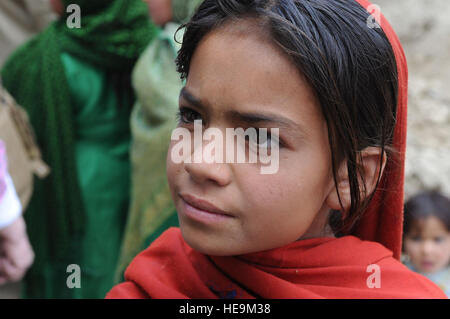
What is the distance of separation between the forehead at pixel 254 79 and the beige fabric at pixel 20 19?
11.7ft

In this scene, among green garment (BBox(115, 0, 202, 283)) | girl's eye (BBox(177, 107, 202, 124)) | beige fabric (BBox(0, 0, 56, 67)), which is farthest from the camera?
beige fabric (BBox(0, 0, 56, 67))

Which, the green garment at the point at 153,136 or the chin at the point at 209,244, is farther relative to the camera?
the green garment at the point at 153,136

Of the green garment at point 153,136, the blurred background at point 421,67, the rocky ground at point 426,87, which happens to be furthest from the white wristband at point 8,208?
the rocky ground at point 426,87

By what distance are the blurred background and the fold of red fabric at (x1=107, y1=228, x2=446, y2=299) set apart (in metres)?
2.28

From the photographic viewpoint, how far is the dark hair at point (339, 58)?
3.36 ft

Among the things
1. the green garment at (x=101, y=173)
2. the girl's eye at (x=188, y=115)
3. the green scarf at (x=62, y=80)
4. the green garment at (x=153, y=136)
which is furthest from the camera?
the green garment at (x=101, y=173)

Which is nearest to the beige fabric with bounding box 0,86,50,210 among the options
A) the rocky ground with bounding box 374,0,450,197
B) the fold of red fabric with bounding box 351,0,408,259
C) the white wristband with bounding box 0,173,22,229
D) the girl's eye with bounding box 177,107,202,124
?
the white wristband with bounding box 0,173,22,229

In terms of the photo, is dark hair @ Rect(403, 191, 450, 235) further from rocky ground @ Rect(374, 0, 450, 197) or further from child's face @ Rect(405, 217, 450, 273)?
rocky ground @ Rect(374, 0, 450, 197)

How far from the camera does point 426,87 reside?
14.1ft

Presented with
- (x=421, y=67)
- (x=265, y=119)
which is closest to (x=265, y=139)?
(x=265, y=119)

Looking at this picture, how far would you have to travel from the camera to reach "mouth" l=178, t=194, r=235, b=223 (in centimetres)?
101

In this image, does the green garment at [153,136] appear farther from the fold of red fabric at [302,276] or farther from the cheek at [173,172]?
the cheek at [173,172]

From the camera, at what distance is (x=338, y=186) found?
1.13m

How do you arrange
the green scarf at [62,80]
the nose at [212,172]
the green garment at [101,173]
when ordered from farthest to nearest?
the green garment at [101,173], the green scarf at [62,80], the nose at [212,172]
